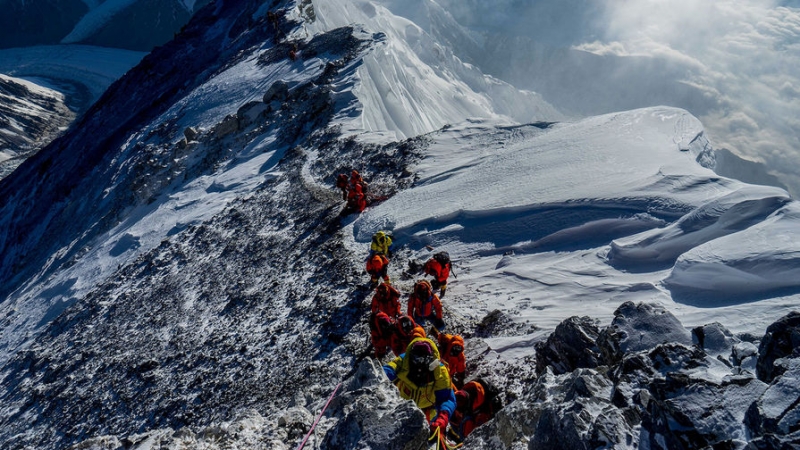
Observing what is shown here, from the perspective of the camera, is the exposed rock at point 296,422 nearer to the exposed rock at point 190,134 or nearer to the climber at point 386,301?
the climber at point 386,301

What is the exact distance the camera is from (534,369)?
816 cm

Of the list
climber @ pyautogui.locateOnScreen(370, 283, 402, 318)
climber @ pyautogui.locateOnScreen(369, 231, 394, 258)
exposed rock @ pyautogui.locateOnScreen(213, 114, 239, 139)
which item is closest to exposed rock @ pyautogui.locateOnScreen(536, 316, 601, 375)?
climber @ pyautogui.locateOnScreen(370, 283, 402, 318)

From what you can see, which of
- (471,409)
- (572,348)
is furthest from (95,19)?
(572,348)

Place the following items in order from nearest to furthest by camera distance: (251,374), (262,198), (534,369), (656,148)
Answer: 1. (534,369)
2. (251,374)
3. (656,148)
4. (262,198)

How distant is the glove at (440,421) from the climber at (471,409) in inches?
19.8

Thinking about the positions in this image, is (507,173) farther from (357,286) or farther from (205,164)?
(205,164)

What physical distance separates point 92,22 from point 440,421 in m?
106

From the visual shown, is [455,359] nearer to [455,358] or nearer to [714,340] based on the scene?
[455,358]

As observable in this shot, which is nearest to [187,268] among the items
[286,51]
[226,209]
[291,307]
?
[226,209]

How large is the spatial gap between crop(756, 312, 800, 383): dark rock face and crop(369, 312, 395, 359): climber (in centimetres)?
562

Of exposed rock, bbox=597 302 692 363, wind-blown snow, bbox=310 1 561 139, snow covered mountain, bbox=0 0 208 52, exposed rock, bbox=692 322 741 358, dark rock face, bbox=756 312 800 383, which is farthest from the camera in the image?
snow covered mountain, bbox=0 0 208 52

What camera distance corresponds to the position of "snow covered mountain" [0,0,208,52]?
86.9 meters

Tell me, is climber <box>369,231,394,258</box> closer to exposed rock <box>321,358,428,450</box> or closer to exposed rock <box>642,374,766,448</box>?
exposed rock <box>321,358,428,450</box>

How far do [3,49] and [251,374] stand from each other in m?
103
